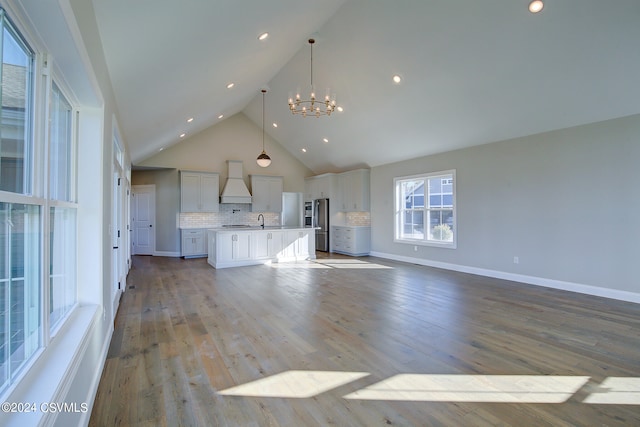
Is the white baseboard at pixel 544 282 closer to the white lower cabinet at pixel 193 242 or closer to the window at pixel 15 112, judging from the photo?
the white lower cabinet at pixel 193 242

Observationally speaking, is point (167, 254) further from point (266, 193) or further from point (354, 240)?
point (354, 240)

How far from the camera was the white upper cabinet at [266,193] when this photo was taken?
31.9 feet

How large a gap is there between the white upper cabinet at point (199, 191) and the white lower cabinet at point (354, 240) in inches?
153

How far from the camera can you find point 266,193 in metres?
9.90

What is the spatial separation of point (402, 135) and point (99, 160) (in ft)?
19.6

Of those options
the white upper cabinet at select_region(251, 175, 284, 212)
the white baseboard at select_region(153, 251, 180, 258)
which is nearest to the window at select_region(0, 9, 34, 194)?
the white baseboard at select_region(153, 251, 180, 258)

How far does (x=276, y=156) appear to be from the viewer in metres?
10.4

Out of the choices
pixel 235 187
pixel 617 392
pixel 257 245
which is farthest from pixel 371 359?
pixel 235 187

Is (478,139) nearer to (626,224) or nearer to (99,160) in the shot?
(626,224)

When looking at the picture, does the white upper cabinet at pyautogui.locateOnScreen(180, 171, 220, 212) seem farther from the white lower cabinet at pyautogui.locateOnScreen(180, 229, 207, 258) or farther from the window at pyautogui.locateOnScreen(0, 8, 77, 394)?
the window at pyautogui.locateOnScreen(0, 8, 77, 394)

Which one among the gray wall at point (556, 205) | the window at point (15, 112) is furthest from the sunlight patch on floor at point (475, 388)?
the gray wall at point (556, 205)

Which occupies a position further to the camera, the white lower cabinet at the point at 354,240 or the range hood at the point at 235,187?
the range hood at the point at 235,187

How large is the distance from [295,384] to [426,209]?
6.04m

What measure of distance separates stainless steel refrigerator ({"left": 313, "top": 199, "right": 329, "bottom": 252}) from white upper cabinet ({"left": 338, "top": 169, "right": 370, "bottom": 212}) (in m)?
0.56
